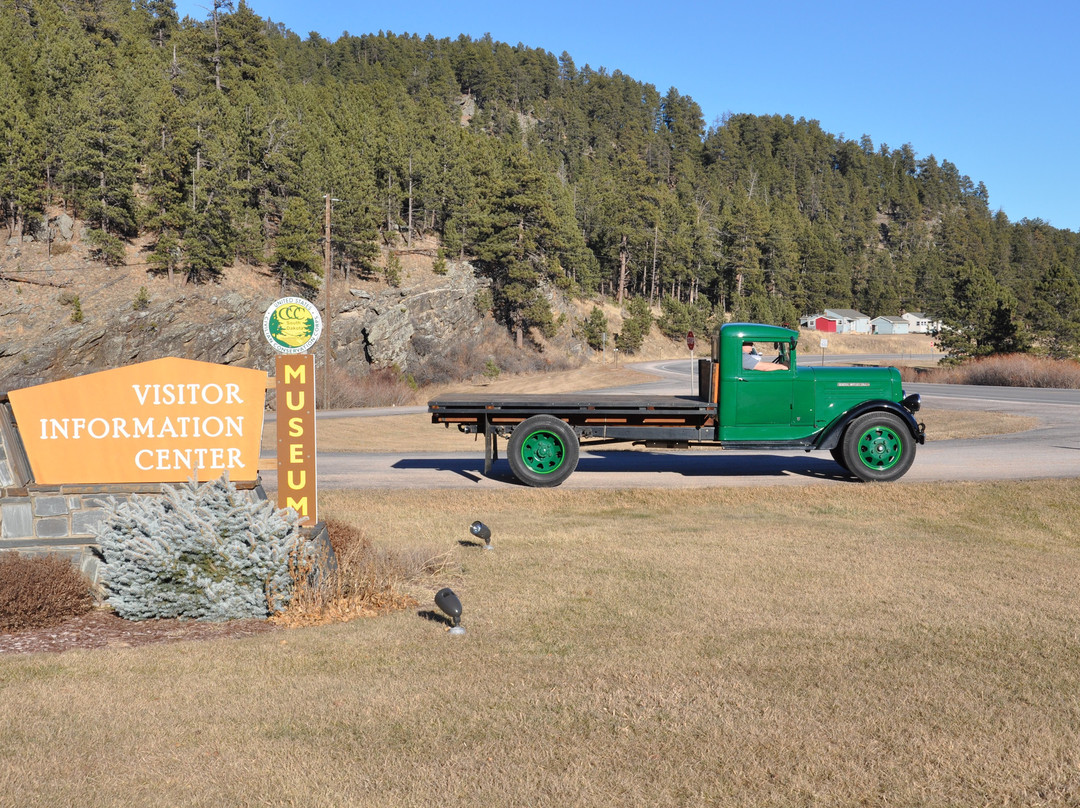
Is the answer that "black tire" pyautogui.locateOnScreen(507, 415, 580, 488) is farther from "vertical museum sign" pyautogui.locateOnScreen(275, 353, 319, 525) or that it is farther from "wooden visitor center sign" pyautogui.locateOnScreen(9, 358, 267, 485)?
"wooden visitor center sign" pyautogui.locateOnScreen(9, 358, 267, 485)

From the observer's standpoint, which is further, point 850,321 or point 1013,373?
point 850,321

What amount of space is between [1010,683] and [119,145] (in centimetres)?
5750

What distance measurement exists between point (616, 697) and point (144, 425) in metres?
5.81

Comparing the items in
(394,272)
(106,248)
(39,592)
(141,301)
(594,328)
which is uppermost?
(106,248)

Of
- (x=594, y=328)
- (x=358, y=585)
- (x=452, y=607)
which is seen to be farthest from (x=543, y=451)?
(x=594, y=328)

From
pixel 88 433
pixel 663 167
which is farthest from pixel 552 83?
pixel 88 433

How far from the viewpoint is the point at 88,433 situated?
9.02 m

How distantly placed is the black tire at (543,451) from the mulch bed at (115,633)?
8.19 metres

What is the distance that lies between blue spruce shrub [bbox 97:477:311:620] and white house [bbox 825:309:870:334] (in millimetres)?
127058

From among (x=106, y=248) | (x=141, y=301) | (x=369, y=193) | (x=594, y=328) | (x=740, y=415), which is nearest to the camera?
(x=740, y=415)

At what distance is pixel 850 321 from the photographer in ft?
431

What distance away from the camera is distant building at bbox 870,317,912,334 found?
443 ft

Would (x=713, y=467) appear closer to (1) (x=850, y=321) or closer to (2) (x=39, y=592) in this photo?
(2) (x=39, y=592)

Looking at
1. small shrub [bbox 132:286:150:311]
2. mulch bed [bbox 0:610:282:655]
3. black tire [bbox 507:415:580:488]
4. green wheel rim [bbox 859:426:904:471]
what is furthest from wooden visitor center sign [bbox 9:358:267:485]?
small shrub [bbox 132:286:150:311]
